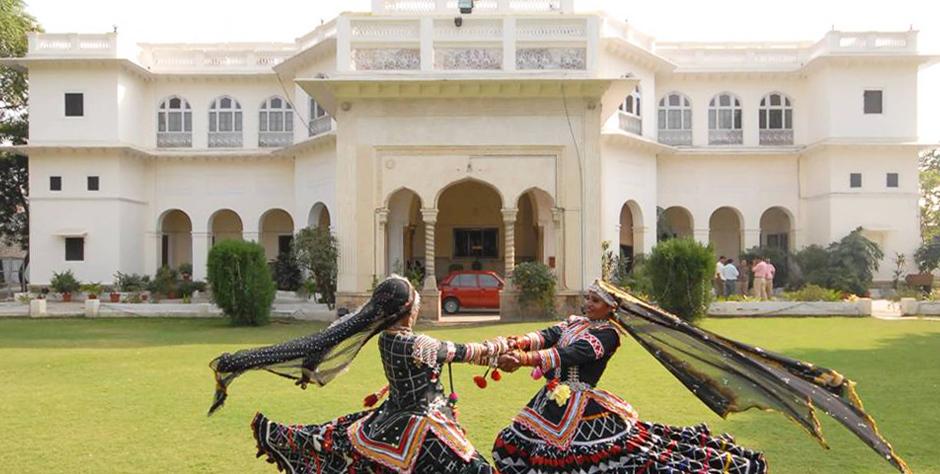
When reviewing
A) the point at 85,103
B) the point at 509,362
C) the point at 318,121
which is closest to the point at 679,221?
the point at 318,121

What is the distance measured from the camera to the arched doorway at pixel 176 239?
31281 mm

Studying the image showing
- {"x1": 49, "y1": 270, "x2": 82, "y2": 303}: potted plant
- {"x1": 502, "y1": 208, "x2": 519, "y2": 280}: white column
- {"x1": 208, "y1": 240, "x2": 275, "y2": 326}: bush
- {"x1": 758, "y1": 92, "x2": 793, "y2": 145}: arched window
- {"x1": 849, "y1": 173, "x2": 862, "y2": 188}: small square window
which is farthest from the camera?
{"x1": 758, "y1": 92, "x2": 793, "y2": 145}: arched window

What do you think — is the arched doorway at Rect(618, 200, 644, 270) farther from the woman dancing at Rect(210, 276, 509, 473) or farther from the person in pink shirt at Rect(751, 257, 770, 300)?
the woman dancing at Rect(210, 276, 509, 473)

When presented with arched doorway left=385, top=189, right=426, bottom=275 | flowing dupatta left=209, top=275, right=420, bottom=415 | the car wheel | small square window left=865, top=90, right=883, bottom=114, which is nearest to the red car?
the car wheel

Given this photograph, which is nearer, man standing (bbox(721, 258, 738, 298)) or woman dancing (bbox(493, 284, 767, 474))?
woman dancing (bbox(493, 284, 767, 474))

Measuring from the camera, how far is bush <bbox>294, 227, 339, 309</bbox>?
20.0 metres

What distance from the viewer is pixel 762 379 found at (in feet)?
14.6

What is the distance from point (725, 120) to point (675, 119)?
6.19 feet

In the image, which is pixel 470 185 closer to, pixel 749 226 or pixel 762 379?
pixel 749 226

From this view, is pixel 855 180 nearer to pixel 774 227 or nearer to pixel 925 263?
pixel 925 263

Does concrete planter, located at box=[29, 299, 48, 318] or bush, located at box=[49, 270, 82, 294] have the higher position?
bush, located at box=[49, 270, 82, 294]

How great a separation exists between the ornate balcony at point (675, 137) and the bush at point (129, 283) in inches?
753

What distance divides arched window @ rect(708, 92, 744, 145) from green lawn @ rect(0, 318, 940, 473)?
15.1 m

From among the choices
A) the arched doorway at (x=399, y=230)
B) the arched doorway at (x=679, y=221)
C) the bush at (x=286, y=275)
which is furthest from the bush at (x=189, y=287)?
the arched doorway at (x=679, y=221)
